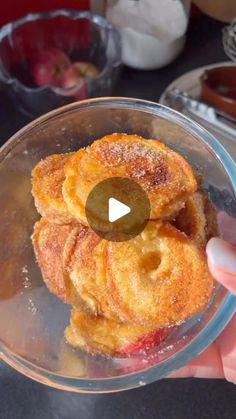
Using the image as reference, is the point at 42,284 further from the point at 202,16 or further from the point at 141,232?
the point at 202,16

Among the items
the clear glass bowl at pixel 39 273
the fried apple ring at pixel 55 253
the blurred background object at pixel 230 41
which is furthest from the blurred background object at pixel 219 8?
the fried apple ring at pixel 55 253

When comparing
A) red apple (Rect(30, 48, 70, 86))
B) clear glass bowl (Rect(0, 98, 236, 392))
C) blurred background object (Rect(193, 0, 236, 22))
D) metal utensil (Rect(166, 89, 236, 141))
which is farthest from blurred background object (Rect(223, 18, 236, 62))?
clear glass bowl (Rect(0, 98, 236, 392))

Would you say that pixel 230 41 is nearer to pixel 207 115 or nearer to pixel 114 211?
pixel 207 115

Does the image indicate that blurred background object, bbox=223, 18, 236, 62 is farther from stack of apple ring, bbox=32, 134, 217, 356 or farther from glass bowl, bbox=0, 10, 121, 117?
stack of apple ring, bbox=32, 134, 217, 356

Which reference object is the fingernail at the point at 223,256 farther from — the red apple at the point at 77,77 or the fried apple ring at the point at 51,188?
the red apple at the point at 77,77

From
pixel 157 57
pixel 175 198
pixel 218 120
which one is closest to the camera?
pixel 175 198

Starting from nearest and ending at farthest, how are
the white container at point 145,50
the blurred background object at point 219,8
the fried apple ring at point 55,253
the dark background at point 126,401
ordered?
1. the fried apple ring at point 55,253
2. the dark background at point 126,401
3. the white container at point 145,50
4. the blurred background object at point 219,8

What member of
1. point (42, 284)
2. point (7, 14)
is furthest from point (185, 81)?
point (42, 284)
